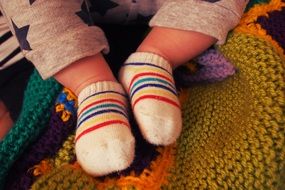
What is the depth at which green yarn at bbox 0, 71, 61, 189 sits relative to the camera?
61 cm

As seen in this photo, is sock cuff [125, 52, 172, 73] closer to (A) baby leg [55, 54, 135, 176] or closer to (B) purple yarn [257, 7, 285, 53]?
(A) baby leg [55, 54, 135, 176]

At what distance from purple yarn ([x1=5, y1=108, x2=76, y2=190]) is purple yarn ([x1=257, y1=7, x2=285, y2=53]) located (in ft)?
1.09

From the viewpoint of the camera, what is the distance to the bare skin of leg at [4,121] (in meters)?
0.67

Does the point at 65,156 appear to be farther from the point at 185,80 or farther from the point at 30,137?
the point at 185,80

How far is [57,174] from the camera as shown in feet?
1.80

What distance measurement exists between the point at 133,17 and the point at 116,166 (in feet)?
1.09

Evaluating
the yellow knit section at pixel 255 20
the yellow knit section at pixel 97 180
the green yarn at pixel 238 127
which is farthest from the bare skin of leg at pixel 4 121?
the yellow knit section at pixel 255 20

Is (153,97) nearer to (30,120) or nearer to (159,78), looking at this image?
(159,78)

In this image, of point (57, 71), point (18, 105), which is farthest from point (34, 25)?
point (18, 105)

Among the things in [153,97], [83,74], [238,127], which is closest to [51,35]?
[83,74]

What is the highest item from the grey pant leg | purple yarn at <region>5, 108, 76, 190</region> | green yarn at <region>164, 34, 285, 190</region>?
the grey pant leg

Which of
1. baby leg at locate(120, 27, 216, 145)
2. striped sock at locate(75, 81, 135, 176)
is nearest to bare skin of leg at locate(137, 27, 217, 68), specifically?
baby leg at locate(120, 27, 216, 145)

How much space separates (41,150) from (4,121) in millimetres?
106

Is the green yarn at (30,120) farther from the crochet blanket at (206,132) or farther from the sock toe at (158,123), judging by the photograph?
the sock toe at (158,123)
